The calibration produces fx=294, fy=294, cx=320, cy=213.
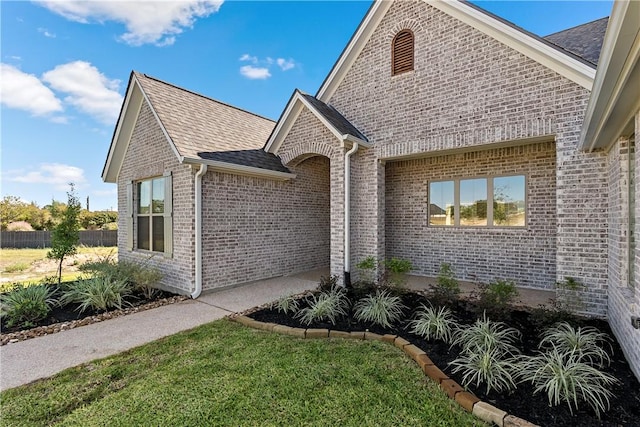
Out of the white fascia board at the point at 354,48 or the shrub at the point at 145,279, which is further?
the white fascia board at the point at 354,48

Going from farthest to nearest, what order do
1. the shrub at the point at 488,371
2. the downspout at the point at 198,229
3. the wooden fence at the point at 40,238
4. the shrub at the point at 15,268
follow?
the wooden fence at the point at 40,238, the shrub at the point at 15,268, the downspout at the point at 198,229, the shrub at the point at 488,371

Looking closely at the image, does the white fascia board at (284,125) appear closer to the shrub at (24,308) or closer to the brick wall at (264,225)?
the brick wall at (264,225)

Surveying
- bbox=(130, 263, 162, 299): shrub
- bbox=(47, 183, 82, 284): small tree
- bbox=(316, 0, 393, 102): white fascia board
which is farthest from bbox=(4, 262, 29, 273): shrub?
bbox=(316, 0, 393, 102): white fascia board

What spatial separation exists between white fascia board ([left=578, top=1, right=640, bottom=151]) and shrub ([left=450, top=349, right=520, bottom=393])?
9.96 feet

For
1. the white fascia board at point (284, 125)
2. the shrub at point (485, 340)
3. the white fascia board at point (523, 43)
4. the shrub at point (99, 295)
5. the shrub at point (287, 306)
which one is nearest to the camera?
Result: the shrub at point (485, 340)

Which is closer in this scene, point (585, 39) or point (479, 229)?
point (585, 39)

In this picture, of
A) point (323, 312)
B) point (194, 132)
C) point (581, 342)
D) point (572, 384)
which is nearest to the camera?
point (572, 384)

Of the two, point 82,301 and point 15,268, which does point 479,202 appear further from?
point 15,268

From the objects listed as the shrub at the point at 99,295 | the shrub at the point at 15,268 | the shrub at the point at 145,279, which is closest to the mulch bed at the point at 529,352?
the shrub at the point at 145,279

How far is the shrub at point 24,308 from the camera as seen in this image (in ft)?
17.7

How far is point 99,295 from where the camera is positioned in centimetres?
615

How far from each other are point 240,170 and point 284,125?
215 centimetres

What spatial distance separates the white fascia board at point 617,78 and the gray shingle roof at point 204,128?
6.78 metres

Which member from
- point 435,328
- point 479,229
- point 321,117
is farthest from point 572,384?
point 321,117
